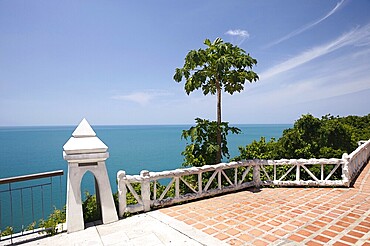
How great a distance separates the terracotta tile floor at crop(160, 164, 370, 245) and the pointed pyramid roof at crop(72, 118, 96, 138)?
2.75 m

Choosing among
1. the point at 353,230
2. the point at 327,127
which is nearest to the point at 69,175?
the point at 353,230

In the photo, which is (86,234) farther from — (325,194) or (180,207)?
(325,194)

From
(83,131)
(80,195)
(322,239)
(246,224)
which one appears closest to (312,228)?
(322,239)

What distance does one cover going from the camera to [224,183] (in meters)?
8.01

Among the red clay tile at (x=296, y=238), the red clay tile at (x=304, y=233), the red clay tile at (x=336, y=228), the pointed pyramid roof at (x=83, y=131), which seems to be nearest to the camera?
the red clay tile at (x=296, y=238)

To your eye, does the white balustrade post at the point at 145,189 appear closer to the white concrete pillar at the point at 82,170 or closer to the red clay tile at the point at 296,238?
the white concrete pillar at the point at 82,170

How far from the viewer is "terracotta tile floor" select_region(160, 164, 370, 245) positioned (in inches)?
175

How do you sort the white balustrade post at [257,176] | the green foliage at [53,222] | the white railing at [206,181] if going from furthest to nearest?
the white balustrade post at [257,176]
the white railing at [206,181]
the green foliage at [53,222]

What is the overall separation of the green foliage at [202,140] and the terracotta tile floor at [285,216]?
133 centimetres

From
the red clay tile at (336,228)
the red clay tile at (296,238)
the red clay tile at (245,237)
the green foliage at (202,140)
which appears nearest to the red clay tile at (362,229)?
the red clay tile at (336,228)

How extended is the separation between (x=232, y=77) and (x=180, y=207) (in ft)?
13.9

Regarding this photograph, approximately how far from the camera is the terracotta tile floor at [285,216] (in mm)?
4445

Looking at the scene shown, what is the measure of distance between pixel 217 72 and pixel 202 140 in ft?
7.47

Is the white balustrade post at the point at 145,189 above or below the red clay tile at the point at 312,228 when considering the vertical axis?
above
